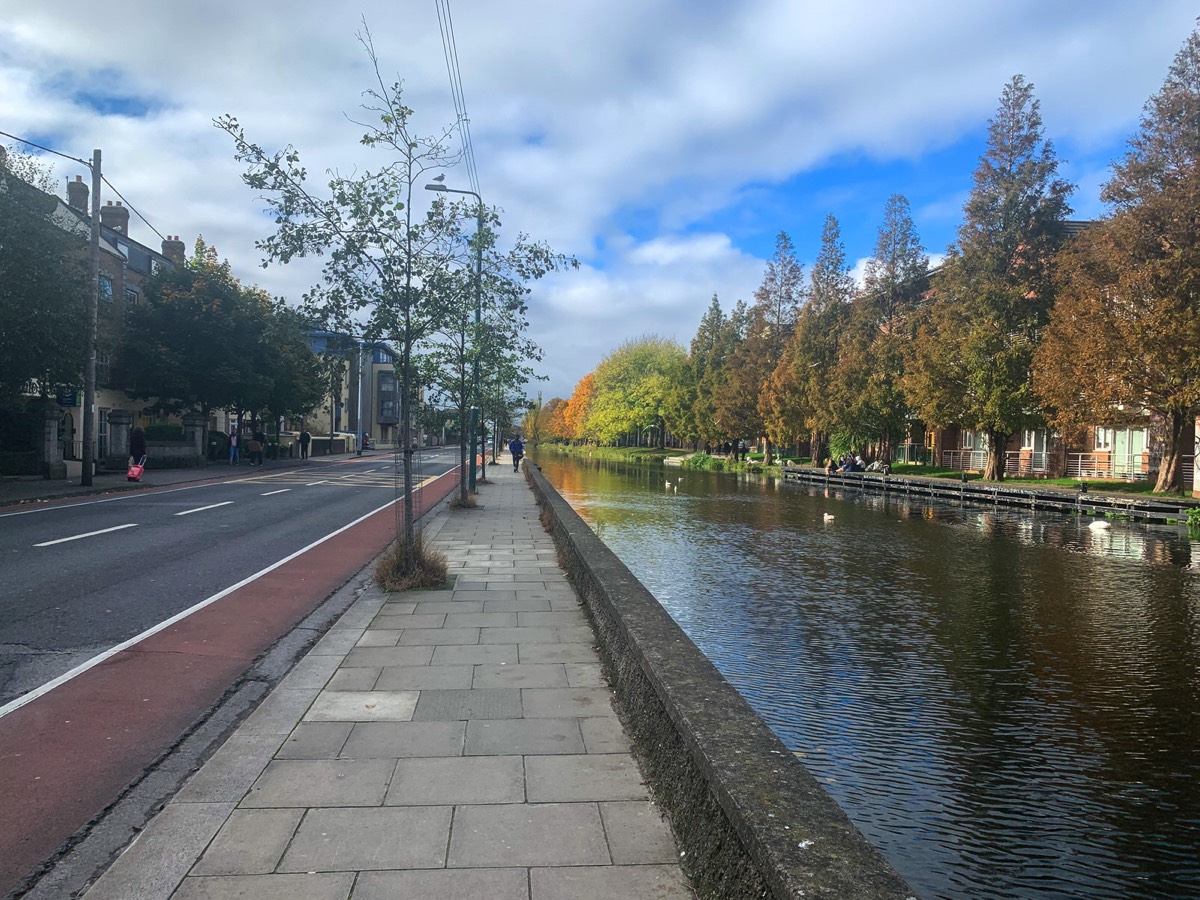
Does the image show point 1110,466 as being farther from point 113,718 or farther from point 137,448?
point 113,718

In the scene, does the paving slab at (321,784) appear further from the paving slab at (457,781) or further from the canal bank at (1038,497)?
the canal bank at (1038,497)

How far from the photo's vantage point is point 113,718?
5293 mm

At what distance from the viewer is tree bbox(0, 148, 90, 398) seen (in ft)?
71.5

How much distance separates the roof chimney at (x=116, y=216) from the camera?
143ft

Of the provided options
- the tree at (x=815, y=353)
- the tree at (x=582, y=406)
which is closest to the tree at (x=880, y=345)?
the tree at (x=815, y=353)

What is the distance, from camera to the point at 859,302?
5216 centimetres

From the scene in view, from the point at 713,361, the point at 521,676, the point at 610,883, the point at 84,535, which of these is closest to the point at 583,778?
the point at 610,883

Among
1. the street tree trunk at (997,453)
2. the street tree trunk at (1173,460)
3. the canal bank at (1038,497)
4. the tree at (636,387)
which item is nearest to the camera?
the canal bank at (1038,497)

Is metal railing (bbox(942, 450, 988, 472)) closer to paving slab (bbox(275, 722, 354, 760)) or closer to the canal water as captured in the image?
the canal water

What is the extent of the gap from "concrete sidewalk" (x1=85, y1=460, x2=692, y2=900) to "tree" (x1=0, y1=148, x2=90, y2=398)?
20.0 metres

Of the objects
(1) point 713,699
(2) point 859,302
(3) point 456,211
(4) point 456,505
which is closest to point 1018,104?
(2) point 859,302

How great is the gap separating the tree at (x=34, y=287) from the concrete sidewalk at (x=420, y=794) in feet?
65.6

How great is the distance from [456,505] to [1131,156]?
2668 cm

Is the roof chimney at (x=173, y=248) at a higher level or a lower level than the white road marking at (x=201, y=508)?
higher
